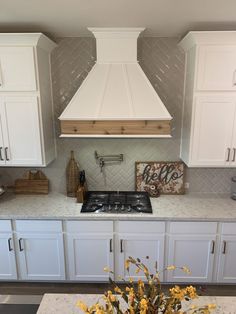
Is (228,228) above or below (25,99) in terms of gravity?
below

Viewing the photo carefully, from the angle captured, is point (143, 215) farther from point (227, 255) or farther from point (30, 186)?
point (30, 186)

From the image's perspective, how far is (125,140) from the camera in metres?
2.95

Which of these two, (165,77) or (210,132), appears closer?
(210,132)

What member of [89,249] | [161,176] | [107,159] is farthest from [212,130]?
[89,249]

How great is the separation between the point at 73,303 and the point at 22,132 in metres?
1.73

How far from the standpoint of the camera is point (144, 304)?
2.78 ft

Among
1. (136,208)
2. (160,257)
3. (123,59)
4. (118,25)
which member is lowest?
(160,257)

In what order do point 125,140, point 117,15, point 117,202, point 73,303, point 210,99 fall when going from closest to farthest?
point 73,303 → point 117,15 → point 210,99 → point 117,202 → point 125,140

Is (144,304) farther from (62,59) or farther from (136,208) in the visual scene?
(62,59)

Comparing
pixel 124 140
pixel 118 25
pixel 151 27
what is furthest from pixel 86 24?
pixel 124 140

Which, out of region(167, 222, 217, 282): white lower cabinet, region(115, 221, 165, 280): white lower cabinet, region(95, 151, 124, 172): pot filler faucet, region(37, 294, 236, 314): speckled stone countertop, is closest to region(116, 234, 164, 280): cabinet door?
region(115, 221, 165, 280): white lower cabinet

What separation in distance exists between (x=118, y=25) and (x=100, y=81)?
529 mm

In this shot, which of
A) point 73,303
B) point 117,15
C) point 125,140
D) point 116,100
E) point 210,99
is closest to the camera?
point 73,303

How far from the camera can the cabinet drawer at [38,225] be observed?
2525 millimetres
